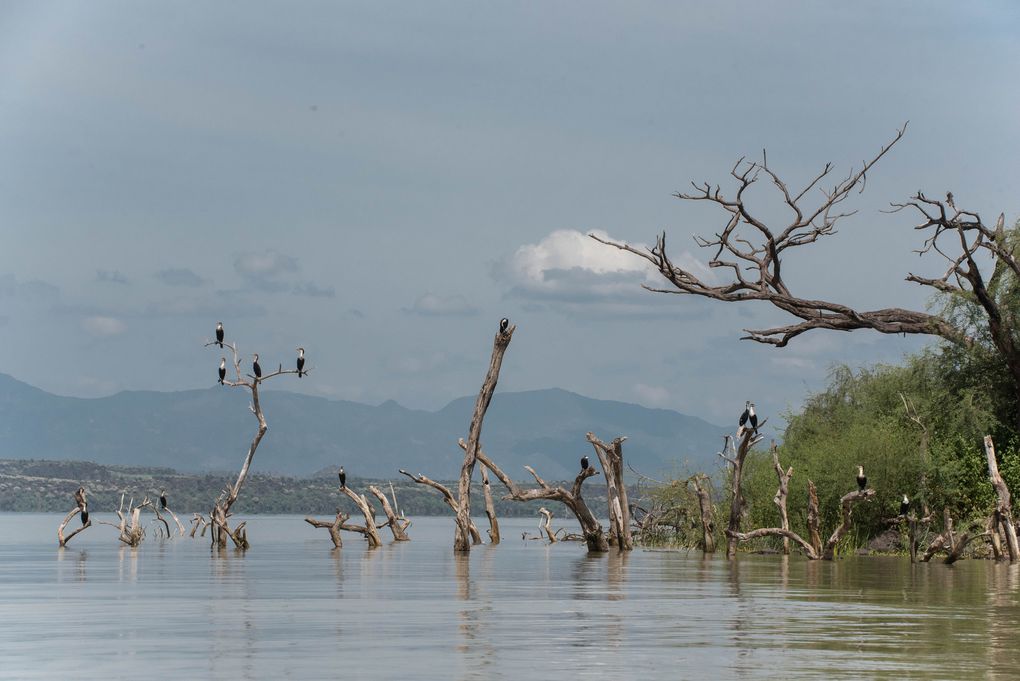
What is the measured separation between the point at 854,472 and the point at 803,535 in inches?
112

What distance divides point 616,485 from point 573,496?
1.49 metres

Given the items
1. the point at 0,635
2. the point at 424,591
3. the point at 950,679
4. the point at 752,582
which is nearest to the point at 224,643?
the point at 0,635

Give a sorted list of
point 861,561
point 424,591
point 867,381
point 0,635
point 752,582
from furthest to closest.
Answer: point 867,381, point 861,561, point 752,582, point 424,591, point 0,635

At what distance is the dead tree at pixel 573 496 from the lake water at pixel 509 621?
19.8 ft

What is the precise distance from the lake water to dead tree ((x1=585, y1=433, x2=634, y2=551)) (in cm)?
759

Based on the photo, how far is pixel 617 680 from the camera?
50.4 ft

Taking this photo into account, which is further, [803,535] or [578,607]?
[803,535]

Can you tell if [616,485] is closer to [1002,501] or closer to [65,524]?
[1002,501]

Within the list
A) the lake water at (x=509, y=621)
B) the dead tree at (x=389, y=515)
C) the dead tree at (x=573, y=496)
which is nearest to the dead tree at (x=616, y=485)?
the dead tree at (x=573, y=496)

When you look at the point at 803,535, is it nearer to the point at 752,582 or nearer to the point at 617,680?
the point at 752,582

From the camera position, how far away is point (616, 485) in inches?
1950

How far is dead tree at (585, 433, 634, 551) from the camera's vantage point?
159 feet

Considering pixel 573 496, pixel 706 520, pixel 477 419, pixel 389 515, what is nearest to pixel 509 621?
pixel 477 419

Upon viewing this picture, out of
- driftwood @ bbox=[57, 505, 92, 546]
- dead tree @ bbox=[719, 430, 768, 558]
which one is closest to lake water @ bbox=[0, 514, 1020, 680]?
dead tree @ bbox=[719, 430, 768, 558]
